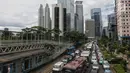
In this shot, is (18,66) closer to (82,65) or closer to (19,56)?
(19,56)

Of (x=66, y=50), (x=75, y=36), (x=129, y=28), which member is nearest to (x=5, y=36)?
(x=66, y=50)

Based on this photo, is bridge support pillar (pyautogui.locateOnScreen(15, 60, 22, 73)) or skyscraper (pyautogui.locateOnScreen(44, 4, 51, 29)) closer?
bridge support pillar (pyautogui.locateOnScreen(15, 60, 22, 73))

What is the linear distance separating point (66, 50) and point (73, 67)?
46.9 m

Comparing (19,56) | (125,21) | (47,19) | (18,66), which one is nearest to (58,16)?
(47,19)

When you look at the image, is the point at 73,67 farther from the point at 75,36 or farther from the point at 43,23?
the point at 43,23

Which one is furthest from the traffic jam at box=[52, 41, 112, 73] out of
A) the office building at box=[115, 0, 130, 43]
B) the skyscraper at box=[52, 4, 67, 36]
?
the skyscraper at box=[52, 4, 67, 36]

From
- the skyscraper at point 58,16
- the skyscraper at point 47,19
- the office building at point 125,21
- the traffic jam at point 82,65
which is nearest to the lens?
the traffic jam at point 82,65

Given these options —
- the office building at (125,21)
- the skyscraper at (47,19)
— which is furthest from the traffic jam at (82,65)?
the skyscraper at (47,19)

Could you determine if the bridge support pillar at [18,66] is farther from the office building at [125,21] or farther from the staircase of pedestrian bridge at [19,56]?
the office building at [125,21]

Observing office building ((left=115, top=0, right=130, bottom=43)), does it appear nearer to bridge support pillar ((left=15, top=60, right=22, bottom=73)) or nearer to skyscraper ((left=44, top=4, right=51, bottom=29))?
skyscraper ((left=44, top=4, right=51, bottom=29))

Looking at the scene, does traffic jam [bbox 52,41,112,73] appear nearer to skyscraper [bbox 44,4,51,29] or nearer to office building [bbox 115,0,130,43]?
office building [bbox 115,0,130,43]

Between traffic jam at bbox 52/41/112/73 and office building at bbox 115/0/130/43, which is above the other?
office building at bbox 115/0/130/43

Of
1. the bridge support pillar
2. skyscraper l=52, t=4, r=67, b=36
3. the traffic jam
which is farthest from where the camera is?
skyscraper l=52, t=4, r=67, b=36

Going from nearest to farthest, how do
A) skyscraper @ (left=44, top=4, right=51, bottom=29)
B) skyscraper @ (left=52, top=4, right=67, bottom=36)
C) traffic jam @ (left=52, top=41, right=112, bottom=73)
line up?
traffic jam @ (left=52, top=41, right=112, bottom=73) < skyscraper @ (left=52, top=4, right=67, bottom=36) < skyscraper @ (left=44, top=4, right=51, bottom=29)
